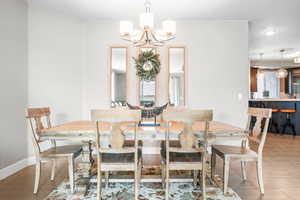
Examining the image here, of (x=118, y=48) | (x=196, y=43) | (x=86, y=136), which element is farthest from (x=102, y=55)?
(x=86, y=136)

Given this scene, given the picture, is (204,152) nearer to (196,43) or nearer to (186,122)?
(186,122)

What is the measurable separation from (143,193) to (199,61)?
2.57 meters

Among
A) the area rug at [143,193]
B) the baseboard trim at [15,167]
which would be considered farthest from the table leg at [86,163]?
the baseboard trim at [15,167]

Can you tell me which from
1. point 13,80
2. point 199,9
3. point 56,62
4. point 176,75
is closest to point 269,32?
point 199,9

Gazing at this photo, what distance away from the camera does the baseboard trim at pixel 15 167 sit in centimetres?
258

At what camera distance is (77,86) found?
3.63m

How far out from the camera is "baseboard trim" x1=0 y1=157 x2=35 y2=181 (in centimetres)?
258

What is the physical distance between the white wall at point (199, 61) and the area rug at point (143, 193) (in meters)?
1.68

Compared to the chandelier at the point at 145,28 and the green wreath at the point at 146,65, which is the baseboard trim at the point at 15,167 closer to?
the green wreath at the point at 146,65

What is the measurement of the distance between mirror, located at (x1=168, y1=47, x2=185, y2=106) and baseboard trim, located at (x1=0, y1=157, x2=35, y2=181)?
2585 mm

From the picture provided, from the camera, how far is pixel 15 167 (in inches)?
110

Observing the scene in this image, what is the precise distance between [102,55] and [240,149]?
2819 mm

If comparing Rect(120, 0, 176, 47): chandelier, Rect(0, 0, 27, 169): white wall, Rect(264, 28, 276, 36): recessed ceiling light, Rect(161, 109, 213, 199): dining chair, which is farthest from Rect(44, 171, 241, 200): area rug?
Rect(264, 28, 276, 36): recessed ceiling light

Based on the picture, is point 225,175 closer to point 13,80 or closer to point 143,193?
point 143,193
